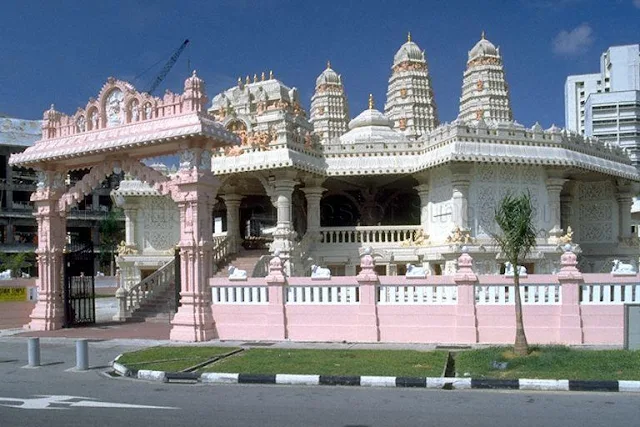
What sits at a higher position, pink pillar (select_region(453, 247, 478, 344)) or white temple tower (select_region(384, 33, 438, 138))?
white temple tower (select_region(384, 33, 438, 138))

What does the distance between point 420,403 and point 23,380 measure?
21.4 ft

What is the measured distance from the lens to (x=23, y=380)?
11.1 m

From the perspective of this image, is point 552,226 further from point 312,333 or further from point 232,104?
point 232,104

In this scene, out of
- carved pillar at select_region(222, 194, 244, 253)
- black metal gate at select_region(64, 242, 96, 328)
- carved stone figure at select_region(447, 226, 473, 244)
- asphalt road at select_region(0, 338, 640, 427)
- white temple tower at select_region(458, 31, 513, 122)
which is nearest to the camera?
asphalt road at select_region(0, 338, 640, 427)

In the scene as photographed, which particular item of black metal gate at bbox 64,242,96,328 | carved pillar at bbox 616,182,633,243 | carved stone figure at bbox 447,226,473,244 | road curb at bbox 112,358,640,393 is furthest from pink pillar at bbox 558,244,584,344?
black metal gate at bbox 64,242,96,328

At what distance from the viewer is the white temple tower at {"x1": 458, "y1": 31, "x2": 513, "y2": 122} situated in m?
40.8

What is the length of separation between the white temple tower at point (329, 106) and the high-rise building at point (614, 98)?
1468 inches

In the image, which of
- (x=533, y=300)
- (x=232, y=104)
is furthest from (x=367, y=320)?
(x=232, y=104)

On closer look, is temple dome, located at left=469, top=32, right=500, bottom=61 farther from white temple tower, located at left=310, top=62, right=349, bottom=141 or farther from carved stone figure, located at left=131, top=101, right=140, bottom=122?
carved stone figure, located at left=131, top=101, right=140, bottom=122

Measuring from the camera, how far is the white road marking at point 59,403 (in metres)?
8.77

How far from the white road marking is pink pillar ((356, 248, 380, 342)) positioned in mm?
6619

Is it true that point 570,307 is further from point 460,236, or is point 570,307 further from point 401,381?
point 460,236

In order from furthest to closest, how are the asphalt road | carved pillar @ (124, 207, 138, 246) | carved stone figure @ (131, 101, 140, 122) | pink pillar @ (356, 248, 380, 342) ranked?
carved pillar @ (124, 207, 138, 246)
carved stone figure @ (131, 101, 140, 122)
pink pillar @ (356, 248, 380, 342)
the asphalt road

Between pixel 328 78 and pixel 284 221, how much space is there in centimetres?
2984
